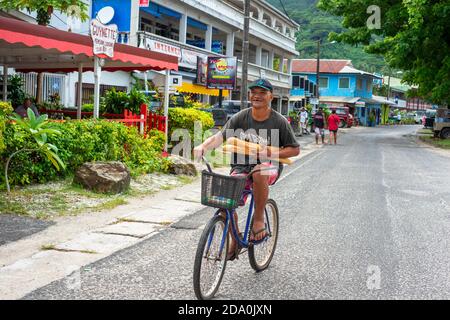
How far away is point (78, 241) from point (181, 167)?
632 centimetres

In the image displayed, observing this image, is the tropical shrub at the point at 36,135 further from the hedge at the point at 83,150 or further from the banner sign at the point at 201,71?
the banner sign at the point at 201,71

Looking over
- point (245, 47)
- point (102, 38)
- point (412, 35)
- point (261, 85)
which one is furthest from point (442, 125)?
point (261, 85)

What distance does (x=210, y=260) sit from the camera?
15.0ft

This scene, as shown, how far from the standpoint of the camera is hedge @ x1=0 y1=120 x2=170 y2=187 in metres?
8.55

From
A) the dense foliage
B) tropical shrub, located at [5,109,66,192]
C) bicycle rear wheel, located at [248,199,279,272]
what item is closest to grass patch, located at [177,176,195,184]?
tropical shrub, located at [5,109,66,192]

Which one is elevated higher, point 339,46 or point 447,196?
point 339,46

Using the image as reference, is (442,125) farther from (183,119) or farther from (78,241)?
(78,241)

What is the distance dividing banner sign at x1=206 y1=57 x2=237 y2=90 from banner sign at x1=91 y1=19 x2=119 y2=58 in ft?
47.6

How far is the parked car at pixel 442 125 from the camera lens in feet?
121

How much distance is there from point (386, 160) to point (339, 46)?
7745cm

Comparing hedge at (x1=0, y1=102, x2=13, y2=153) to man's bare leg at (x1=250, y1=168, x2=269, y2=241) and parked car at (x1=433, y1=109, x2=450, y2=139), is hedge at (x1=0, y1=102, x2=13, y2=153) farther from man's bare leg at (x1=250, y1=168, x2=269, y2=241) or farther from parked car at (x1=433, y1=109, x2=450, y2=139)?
parked car at (x1=433, y1=109, x2=450, y2=139)
